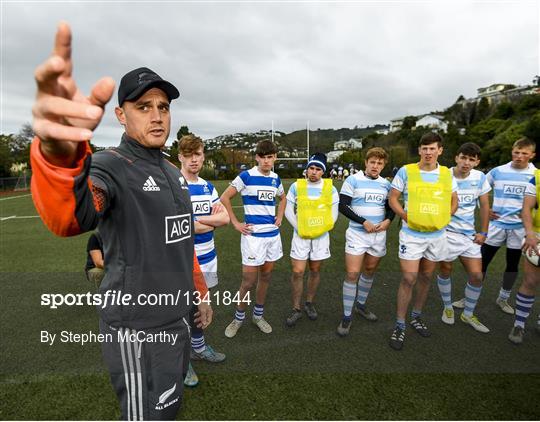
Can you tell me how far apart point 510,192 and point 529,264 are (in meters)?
1.09

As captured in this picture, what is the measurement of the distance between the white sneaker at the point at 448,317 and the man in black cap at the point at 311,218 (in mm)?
1534

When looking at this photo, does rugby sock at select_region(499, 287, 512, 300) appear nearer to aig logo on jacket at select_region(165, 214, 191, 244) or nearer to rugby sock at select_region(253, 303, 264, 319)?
rugby sock at select_region(253, 303, 264, 319)

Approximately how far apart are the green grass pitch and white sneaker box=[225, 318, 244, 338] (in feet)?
0.26

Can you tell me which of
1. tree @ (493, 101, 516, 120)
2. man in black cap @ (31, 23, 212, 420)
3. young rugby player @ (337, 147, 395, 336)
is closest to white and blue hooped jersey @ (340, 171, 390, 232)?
young rugby player @ (337, 147, 395, 336)

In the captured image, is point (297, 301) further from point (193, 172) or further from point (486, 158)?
point (486, 158)

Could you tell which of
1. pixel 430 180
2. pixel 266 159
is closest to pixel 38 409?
pixel 266 159

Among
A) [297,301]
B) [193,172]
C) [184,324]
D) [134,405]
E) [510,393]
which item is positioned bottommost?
[510,393]

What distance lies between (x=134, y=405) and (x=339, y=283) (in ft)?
12.2

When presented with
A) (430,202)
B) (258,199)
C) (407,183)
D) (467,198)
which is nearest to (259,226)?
(258,199)

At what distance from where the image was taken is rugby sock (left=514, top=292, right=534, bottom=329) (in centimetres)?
319

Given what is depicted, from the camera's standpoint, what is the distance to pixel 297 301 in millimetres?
3623

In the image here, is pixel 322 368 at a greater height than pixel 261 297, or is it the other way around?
pixel 261 297

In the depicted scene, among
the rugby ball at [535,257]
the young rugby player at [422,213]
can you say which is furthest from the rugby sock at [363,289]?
the rugby ball at [535,257]

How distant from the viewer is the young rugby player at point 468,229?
3.46 meters
